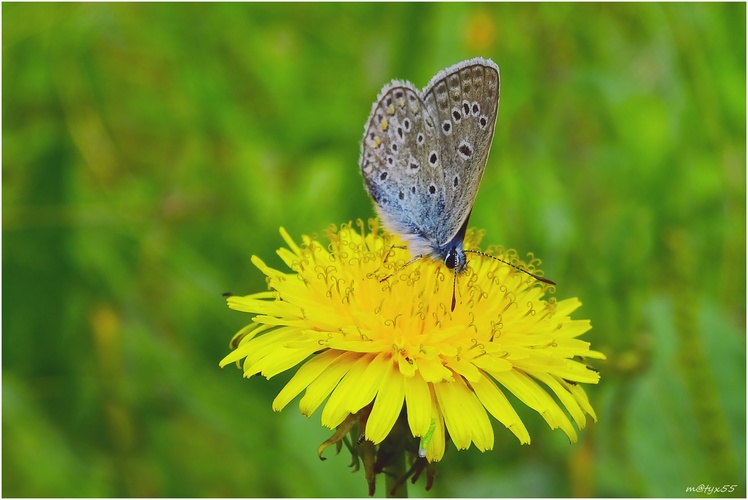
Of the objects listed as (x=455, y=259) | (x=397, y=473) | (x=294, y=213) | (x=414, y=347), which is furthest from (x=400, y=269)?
(x=294, y=213)

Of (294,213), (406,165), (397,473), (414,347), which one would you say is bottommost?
(397,473)

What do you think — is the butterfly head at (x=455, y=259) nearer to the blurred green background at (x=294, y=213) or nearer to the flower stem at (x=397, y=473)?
the flower stem at (x=397, y=473)

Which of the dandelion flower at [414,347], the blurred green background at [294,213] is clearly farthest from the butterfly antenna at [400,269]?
the blurred green background at [294,213]

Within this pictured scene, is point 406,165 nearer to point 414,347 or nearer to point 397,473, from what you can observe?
point 414,347

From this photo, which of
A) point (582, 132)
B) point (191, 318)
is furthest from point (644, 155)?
point (191, 318)

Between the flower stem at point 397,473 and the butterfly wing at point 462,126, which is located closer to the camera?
the flower stem at point 397,473

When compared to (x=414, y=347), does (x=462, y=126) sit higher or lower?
higher
